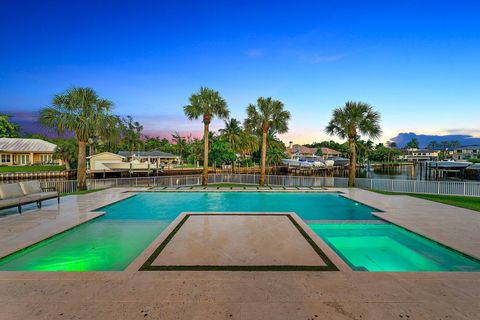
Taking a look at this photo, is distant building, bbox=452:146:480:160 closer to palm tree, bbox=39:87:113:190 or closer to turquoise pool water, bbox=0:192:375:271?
turquoise pool water, bbox=0:192:375:271

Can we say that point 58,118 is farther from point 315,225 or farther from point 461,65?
point 461,65

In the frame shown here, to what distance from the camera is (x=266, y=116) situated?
21.7 metres

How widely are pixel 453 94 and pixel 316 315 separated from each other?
36871 millimetres

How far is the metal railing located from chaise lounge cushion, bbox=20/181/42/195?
1.24m

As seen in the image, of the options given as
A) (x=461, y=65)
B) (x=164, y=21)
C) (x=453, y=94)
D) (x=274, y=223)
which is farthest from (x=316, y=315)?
(x=453, y=94)

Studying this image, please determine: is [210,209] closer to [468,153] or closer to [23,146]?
[23,146]

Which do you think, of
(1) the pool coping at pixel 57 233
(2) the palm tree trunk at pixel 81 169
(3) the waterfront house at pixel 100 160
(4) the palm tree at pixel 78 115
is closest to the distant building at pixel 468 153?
(3) the waterfront house at pixel 100 160

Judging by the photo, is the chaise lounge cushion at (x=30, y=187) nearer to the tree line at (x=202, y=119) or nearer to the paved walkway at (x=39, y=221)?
the paved walkway at (x=39, y=221)

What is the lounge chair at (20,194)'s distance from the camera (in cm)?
812

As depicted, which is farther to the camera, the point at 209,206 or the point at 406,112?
the point at 406,112

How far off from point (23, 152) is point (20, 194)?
52.5 meters

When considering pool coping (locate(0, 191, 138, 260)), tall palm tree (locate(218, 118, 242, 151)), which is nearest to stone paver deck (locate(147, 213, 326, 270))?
pool coping (locate(0, 191, 138, 260))

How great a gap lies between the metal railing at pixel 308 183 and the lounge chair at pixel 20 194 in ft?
4.99

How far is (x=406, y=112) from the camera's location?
33.8 meters
